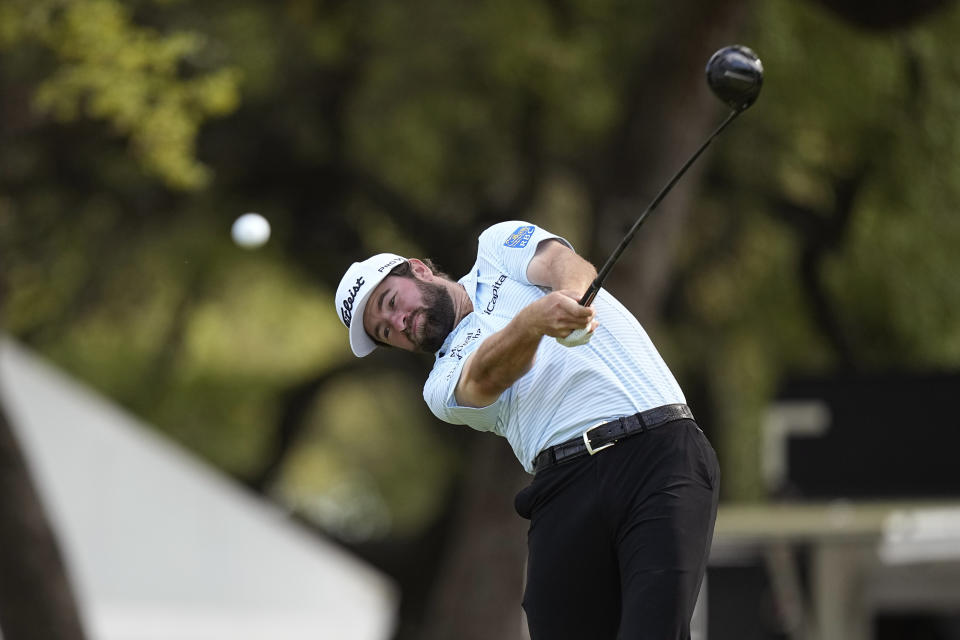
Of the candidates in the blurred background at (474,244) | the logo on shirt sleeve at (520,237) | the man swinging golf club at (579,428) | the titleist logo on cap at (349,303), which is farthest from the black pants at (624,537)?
the blurred background at (474,244)

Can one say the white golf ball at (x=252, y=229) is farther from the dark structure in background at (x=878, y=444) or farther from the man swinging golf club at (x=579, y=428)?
the dark structure in background at (x=878, y=444)

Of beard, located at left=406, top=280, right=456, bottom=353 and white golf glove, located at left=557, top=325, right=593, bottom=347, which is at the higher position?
white golf glove, located at left=557, top=325, right=593, bottom=347

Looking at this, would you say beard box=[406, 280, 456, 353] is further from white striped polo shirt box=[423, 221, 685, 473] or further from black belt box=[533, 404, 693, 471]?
black belt box=[533, 404, 693, 471]

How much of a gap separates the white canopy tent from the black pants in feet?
24.3

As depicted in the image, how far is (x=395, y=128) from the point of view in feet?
38.8

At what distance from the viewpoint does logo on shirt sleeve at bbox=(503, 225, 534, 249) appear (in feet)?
12.7

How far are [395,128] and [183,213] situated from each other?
79.2 inches

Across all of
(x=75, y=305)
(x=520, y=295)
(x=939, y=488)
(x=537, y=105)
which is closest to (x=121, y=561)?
(x=75, y=305)

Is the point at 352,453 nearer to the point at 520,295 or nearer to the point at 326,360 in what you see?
the point at 326,360

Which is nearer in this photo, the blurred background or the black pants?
the black pants

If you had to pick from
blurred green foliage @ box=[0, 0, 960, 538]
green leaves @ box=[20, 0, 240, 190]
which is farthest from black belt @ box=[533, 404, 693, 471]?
blurred green foliage @ box=[0, 0, 960, 538]

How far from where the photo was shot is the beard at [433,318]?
396cm

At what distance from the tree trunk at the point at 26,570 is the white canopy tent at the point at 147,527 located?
2.27 m

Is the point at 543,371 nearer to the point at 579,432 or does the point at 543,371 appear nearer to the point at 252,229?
the point at 579,432
